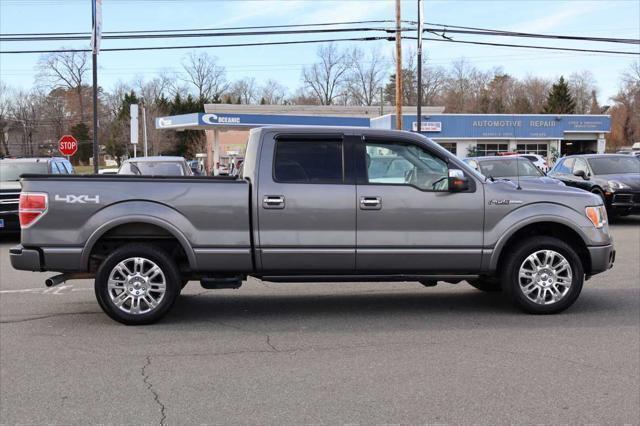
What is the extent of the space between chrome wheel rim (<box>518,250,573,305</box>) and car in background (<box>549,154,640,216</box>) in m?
9.01

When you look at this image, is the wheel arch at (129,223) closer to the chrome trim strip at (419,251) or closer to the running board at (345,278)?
the running board at (345,278)

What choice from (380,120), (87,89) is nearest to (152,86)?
(87,89)

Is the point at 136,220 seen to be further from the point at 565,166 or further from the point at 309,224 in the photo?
the point at 565,166

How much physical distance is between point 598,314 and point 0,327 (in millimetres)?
6299

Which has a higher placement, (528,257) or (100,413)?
(528,257)

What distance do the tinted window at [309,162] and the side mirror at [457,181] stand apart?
3.68 ft

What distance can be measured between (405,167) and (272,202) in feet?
4.74

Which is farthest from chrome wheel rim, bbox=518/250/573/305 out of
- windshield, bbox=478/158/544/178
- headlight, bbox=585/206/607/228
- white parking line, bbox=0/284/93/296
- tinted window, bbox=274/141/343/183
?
windshield, bbox=478/158/544/178

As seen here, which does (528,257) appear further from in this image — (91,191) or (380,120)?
(380,120)

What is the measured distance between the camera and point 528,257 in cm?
603

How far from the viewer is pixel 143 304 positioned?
5848mm

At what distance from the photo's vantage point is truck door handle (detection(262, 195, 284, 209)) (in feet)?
18.9

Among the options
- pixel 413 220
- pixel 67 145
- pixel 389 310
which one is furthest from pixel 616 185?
pixel 67 145

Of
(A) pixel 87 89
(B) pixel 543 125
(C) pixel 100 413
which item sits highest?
(A) pixel 87 89
